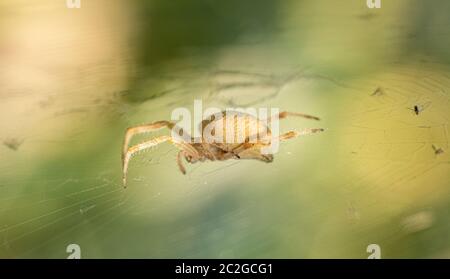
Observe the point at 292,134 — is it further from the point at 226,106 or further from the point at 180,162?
the point at 180,162

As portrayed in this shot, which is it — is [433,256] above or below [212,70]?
below

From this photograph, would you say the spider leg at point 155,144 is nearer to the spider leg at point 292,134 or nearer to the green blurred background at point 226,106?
the green blurred background at point 226,106

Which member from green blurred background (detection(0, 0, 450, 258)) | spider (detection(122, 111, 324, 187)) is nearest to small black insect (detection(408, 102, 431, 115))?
green blurred background (detection(0, 0, 450, 258))

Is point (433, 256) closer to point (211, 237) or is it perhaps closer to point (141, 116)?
point (211, 237)

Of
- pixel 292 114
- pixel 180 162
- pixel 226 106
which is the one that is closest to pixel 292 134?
pixel 292 114

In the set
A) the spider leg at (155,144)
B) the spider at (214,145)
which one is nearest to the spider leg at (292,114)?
the spider at (214,145)
